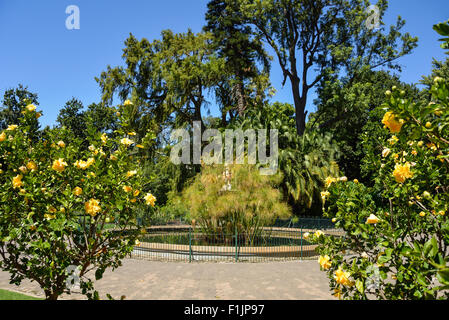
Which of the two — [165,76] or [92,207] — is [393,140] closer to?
[92,207]

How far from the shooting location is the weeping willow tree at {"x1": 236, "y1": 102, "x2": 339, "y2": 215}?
18594 mm

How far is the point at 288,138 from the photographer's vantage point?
67.2 ft

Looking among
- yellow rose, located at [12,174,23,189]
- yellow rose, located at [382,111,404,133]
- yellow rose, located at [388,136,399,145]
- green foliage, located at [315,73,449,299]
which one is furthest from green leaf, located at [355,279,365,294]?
yellow rose, located at [12,174,23,189]

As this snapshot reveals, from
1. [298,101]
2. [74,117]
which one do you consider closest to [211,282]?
[298,101]

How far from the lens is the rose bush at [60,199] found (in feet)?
9.88

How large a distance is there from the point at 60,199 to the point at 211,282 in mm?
5476

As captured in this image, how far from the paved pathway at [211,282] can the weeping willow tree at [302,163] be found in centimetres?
875

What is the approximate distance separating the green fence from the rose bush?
6.37 meters

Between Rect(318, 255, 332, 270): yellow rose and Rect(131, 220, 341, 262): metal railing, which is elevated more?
Rect(318, 255, 332, 270): yellow rose

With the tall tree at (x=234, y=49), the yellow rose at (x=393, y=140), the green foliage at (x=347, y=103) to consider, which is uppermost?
the tall tree at (x=234, y=49)

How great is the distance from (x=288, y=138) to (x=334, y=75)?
21.7 feet

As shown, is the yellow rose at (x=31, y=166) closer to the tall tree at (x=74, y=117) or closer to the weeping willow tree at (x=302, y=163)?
the weeping willow tree at (x=302, y=163)

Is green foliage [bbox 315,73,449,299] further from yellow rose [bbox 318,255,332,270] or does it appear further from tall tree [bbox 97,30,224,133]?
tall tree [bbox 97,30,224,133]

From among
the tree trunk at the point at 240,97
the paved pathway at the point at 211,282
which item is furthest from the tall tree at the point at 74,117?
the paved pathway at the point at 211,282
